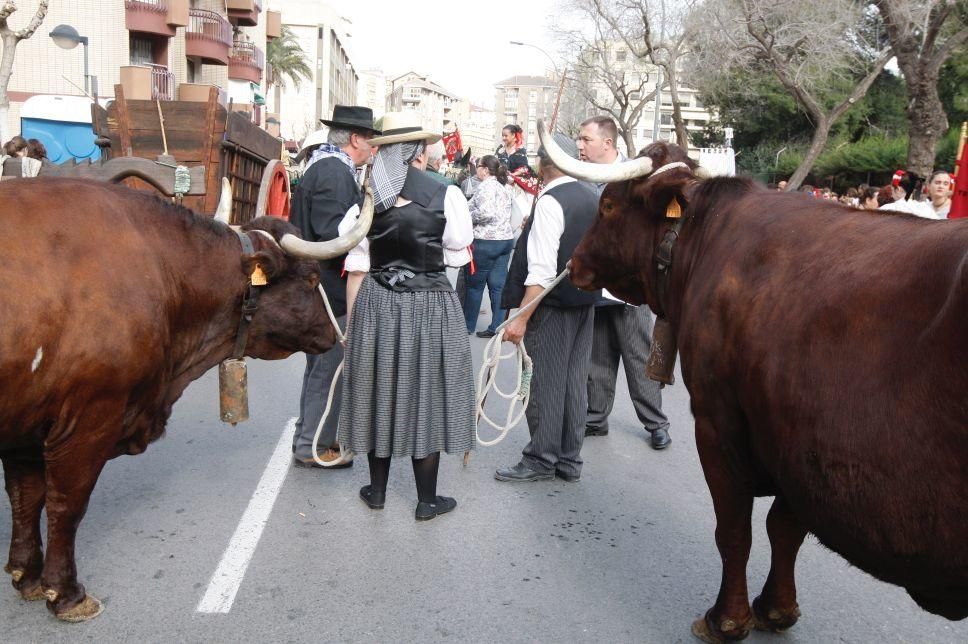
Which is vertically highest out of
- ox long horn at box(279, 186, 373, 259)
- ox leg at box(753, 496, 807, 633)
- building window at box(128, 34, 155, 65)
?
building window at box(128, 34, 155, 65)

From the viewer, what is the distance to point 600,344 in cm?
606

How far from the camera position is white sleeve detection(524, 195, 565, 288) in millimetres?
4910

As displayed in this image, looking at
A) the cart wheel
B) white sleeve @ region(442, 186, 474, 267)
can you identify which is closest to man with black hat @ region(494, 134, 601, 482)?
white sleeve @ region(442, 186, 474, 267)

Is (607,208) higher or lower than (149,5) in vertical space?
lower

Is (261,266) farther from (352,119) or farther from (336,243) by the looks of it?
(352,119)

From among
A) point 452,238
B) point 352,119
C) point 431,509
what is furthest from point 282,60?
point 431,509

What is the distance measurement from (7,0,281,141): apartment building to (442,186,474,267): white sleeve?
2049cm

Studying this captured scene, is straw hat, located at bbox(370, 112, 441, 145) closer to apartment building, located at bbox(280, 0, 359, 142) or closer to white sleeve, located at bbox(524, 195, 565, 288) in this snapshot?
white sleeve, located at bbox(524, 195, 565, 288)

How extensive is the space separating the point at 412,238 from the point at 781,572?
2.25m

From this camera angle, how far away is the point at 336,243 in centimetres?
390

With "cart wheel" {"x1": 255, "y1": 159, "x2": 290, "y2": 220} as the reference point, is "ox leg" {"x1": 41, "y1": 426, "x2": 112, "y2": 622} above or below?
below

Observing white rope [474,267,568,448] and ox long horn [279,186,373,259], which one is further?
white rope [474,267,568,448]

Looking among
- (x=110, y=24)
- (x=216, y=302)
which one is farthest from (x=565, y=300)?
(x=110, y=24)

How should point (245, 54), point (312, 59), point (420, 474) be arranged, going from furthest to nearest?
point (312, 59)
point (245, 54)
point (420, 474)
